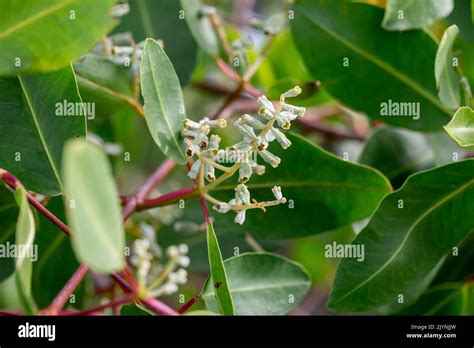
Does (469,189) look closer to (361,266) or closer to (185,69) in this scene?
(361,266)

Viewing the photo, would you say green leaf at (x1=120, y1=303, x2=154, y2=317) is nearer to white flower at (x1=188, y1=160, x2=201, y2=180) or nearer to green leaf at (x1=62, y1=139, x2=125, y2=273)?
white flower at (x1=188, y1=160, x2=201, y2=180)

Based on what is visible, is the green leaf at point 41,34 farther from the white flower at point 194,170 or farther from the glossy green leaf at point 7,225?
the glossy green leaf at point 7,225

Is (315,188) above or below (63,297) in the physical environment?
above

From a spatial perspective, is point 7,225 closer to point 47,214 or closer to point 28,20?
point 47,214

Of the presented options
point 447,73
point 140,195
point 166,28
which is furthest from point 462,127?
point 166,28
